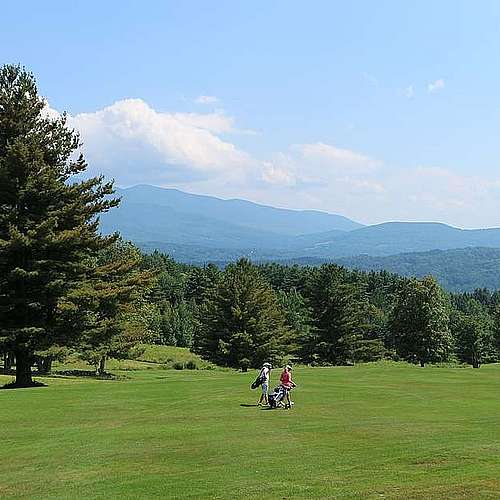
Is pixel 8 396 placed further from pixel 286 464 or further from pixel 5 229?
pixel 286 464

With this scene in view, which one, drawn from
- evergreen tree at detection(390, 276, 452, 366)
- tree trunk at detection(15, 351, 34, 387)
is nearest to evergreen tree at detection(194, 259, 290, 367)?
evergreen tree at detection(390, 276, 452, 366)

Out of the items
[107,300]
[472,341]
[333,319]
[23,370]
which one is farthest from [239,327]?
[472,341]

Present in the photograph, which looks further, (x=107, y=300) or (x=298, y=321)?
(x=298, y=321)

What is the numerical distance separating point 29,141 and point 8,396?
1394 cm

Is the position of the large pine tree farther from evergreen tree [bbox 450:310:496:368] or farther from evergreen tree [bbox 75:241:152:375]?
evergreen tree [bbox 450:310:496:368]

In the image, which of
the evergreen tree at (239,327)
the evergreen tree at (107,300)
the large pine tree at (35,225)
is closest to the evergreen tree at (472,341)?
the evergreen tree at (239,327)

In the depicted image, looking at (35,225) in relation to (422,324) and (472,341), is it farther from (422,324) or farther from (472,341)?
(472,341)

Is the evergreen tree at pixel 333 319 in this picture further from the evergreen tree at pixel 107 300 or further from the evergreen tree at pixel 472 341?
the evergreen tree at pixel 107 300

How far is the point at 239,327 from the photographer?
219ft

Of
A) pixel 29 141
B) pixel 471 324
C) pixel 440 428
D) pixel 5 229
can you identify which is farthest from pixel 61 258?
pixel 471 324

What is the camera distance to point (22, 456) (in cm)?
1728

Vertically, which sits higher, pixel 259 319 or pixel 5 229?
pixel 5 229

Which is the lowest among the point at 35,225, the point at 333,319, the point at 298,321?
the point at 298,321

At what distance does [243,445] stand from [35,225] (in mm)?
20877
